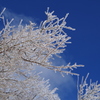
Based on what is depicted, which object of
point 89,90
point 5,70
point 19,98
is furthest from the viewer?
point 89,90

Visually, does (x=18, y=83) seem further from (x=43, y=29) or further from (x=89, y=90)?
(x=89, y=90)

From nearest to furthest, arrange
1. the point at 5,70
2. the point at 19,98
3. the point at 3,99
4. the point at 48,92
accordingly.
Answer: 1. the point at 5,70
2. the point at 3,99
3. the point at 19,98
4. the point at 48,92

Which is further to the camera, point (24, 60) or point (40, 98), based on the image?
point (40, 98)

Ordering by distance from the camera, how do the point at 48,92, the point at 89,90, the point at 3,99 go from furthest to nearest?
the point at 89,90 → the point at 48,92 → the point at 3,99

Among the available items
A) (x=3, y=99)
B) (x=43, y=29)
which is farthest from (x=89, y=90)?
(x=43, y=29)

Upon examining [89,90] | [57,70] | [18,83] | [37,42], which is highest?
[89,90]

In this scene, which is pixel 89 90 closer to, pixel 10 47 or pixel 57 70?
pixel 57 70

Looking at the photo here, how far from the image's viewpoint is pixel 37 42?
431cm

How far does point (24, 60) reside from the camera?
15.2ft

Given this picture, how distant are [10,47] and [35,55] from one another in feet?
2.50

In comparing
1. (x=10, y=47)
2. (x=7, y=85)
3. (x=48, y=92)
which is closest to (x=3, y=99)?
(x=7, y=85)

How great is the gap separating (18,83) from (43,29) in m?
1.73

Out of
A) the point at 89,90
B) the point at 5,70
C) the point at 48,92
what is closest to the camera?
the point at 5,70

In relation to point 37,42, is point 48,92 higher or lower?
higher
